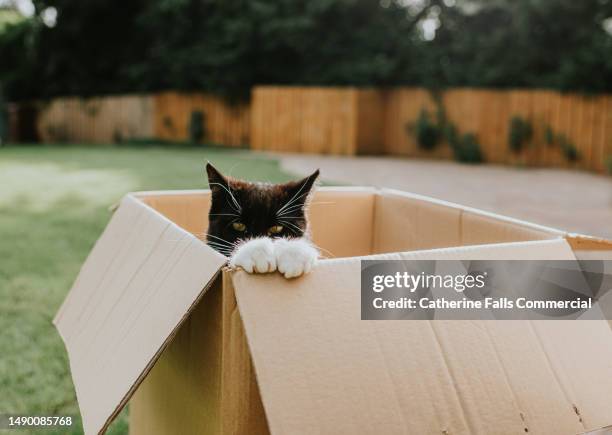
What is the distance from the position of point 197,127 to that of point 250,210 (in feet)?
49.0

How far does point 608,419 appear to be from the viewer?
1167 mm

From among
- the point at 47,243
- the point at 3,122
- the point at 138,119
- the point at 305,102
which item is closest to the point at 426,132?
the point at 305,102

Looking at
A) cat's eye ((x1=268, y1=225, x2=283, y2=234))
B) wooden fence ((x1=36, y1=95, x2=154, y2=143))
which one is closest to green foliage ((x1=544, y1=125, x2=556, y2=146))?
wooden fence ((x1=36, y1=95, x2=154, y2=143))

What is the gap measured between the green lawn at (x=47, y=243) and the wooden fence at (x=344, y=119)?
4614mm

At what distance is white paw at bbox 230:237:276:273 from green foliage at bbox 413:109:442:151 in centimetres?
1259

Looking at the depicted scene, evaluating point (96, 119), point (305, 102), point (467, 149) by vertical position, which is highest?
point (305, 102)

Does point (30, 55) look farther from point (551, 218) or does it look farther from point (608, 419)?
point (608, 419)

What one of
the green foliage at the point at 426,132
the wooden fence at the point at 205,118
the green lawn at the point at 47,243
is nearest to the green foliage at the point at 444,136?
the green foliage at the point at 426,132

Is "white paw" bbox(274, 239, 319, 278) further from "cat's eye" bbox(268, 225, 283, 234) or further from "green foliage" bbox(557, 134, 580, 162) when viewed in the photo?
"green foliage" bbox(557, 134, 580, 162)

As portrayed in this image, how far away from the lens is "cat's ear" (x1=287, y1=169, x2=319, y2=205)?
1609mm

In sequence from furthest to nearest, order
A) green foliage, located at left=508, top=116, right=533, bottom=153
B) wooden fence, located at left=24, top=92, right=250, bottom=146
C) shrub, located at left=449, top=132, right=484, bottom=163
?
wooden fence, located at left=24, top=92, right=250, bottom=146 → shrub, located at left=449, top=132, right=484, bottom=163 → green foliage, located at left=508, top=116, right=533, bottom=153

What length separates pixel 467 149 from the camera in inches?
493

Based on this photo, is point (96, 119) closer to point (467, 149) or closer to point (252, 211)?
point (467, 149)

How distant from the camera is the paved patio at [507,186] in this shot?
5742 millimetres
